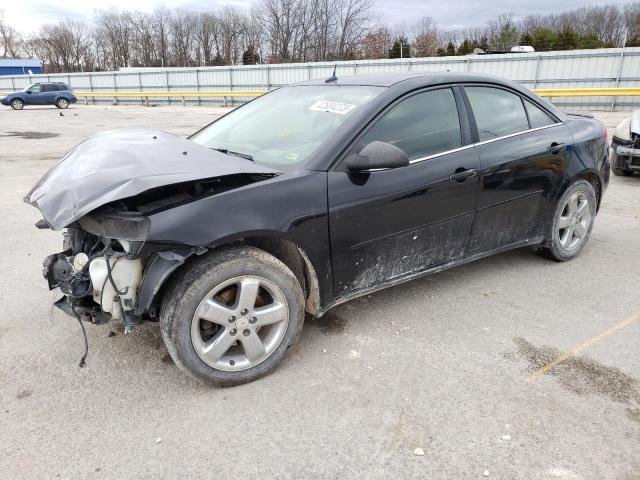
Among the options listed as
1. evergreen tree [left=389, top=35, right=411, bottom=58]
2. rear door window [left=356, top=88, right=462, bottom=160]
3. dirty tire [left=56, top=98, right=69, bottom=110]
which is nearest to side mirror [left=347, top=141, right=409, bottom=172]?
rear door window [left=356, top=88, right=462, bottom=160]

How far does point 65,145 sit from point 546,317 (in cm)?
1307

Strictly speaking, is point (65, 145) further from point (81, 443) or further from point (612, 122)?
point (612, 122)

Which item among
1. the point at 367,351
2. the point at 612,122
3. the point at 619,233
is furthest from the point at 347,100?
the point at 612,122

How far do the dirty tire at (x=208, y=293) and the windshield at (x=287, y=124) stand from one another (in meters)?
0.62

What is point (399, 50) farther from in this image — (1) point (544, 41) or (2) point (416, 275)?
(2) point (416, 275)

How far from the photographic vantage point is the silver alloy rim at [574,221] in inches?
178

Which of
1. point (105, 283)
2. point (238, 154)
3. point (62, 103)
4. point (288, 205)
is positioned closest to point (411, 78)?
point (238, 154)

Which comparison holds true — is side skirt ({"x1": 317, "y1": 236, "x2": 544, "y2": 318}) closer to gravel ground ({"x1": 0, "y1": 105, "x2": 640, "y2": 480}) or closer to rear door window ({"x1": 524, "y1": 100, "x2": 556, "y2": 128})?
gravel ground ({"x1": 0, "y1": 105, "x2": 640, "y2": 480})

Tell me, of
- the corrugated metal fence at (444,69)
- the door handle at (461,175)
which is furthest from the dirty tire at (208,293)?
the corrugated metal fence at (444,69)

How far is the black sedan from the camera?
8.61ft

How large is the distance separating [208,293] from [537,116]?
310cm

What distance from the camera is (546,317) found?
3637 millimetres

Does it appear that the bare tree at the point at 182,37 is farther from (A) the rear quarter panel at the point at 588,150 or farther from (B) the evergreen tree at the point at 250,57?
(A) the rear quarter panel at the point at 588,150

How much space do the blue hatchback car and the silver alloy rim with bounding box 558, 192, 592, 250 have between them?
3247cm
